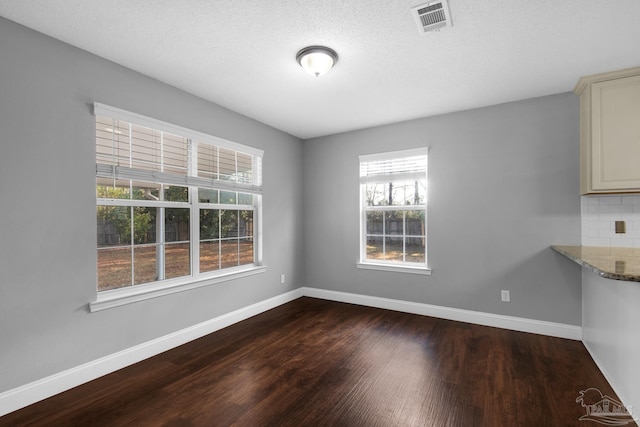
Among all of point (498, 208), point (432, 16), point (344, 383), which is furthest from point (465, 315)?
point (432, 16)

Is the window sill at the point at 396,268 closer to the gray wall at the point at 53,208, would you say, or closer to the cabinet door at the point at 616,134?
the cabinet door at the point at 616,134

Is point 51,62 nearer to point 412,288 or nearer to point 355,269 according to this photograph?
point 355,269

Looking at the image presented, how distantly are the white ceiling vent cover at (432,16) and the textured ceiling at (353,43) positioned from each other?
45 mm

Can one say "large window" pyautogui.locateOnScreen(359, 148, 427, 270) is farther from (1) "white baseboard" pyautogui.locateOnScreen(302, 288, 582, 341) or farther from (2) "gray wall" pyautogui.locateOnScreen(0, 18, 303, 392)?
(2) "gray wall" pyautogui.locateOnScreen(0, 18, 303, 392)

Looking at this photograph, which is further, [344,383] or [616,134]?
[616,134]

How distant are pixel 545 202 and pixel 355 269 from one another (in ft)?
8.40

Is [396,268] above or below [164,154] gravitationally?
below

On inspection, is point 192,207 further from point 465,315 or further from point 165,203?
point 465,315

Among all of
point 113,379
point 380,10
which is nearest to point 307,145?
point 380,10

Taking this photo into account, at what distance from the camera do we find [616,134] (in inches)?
109

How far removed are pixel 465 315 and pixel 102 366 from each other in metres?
3.87

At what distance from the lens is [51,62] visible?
226 cm

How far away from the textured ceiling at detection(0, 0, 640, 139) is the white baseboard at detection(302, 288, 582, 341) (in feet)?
8.45

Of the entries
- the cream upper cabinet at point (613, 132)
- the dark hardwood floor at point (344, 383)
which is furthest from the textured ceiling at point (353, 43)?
the dark hardwood floor at point (344, 383)
